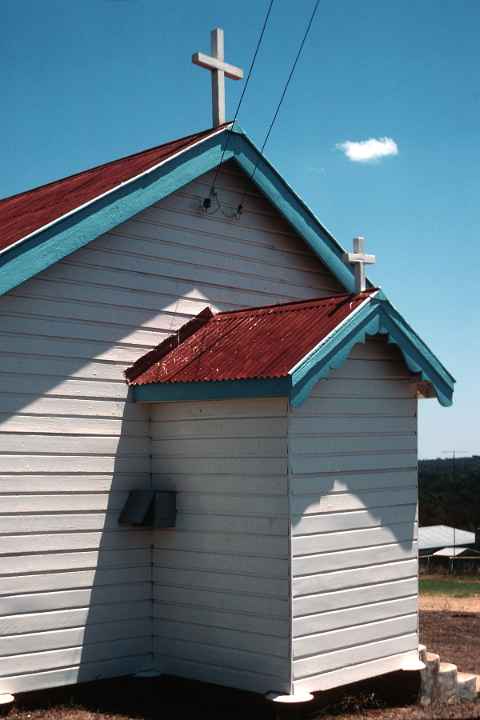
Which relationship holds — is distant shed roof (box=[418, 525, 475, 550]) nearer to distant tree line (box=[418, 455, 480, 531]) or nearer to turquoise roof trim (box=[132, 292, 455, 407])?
distant tree line (box=[418, 455, 480, 531])

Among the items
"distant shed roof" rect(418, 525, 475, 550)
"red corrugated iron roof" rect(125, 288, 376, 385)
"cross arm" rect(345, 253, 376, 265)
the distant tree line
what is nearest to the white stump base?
"red corrugated iron roof" rect(125, 288, 376, 385)

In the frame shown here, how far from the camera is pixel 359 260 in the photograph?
10891 millimetres

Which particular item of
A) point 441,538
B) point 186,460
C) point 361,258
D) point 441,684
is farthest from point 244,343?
point 441,538

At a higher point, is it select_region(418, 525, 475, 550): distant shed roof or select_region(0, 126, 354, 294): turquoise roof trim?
select_region(0, 126, 354, 294): turquoise roof trim

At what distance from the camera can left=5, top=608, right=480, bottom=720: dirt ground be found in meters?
9.49

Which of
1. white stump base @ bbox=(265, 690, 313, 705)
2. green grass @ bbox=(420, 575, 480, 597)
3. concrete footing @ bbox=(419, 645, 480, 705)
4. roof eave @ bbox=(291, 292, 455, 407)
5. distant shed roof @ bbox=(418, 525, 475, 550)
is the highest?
roof eave @ bbox=(291, 292, 455, 407)

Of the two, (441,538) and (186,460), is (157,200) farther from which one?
(441,538)

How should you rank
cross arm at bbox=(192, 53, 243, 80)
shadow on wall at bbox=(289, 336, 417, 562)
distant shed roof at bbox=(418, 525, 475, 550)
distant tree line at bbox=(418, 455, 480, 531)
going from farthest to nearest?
distant tree line at bbox=(418, 455, 480, 531), distant shed roof at bbox=(418, 525, 475, 550), cross arm at bbox=(192, 53, 243, 80), shadow on wall at bbox=(289, 336, 417, 562)

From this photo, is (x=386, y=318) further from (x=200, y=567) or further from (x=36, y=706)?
(x=36, y=706)

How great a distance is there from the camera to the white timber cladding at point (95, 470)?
9.70 metres

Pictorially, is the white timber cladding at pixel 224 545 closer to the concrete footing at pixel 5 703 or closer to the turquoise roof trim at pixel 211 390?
the turquoise roof trim at pixel 211 390

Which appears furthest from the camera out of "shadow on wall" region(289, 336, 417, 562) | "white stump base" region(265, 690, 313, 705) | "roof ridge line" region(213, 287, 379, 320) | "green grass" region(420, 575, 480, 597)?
"green grass" region(420, 575, 480, 597)

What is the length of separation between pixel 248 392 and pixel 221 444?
2.49 feet

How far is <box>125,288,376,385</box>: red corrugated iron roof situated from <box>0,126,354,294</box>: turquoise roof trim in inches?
57.3
